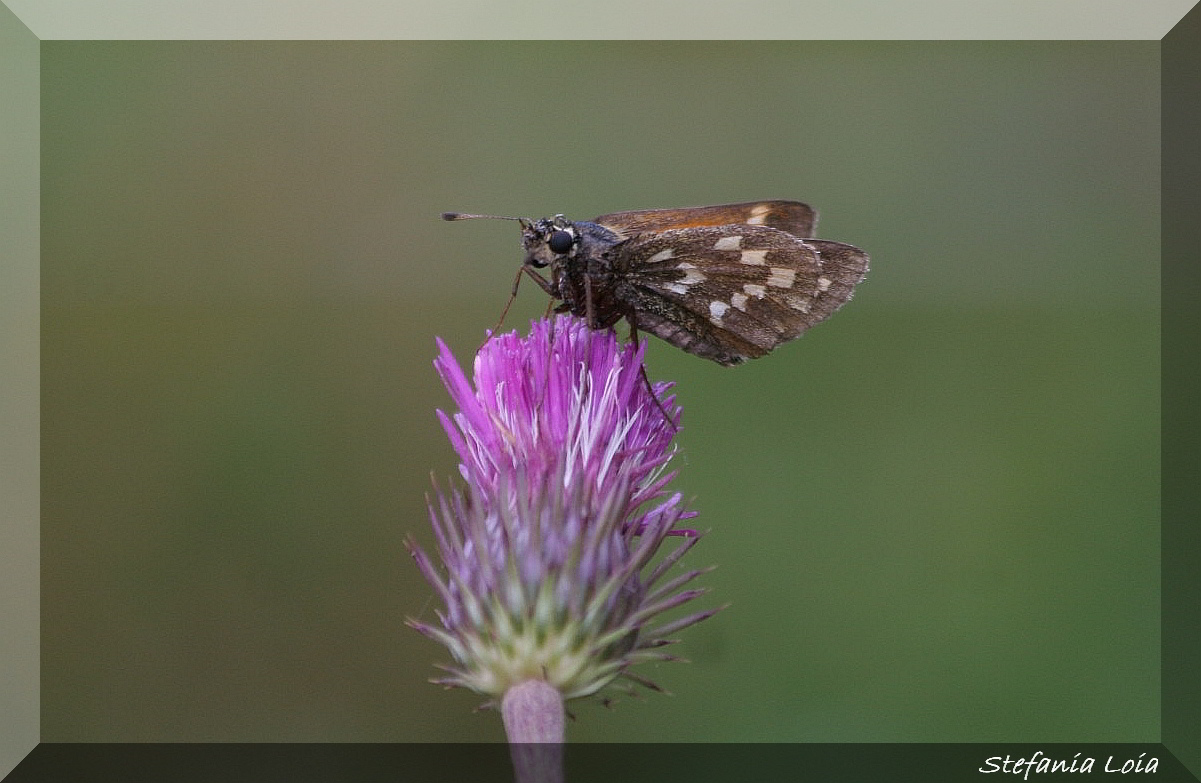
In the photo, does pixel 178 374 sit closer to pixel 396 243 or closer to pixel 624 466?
pixel 396 243

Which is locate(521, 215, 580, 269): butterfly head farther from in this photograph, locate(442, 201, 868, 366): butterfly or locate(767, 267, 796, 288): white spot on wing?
locate(767, 267, 796, 288): white spot on wing

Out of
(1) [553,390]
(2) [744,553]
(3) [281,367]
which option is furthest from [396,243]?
(1) [553,390]

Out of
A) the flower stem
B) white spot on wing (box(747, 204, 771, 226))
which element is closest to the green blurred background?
white spot on wing (box(747, 204, 771, 226))

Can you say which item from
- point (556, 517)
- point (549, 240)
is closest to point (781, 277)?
point (549, 240)

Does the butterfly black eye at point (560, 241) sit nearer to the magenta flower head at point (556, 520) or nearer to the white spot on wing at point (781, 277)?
the magenta flower head at point (556, 520)

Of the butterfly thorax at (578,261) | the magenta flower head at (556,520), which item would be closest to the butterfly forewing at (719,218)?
the butterfly thorax at (578,261)

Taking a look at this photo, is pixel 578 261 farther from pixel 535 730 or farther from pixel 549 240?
pixel 535 730
